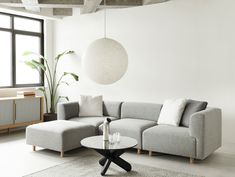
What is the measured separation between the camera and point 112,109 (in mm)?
5762

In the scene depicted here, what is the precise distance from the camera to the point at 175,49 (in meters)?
5.72

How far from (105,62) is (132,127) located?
1.36 meters

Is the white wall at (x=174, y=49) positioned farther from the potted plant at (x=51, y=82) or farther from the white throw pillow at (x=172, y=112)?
the white throw pillow at (x=172, y=112)

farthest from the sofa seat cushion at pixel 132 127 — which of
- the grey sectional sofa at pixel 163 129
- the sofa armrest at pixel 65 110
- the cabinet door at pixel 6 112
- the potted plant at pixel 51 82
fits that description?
the cabinet door at pixel 6 112

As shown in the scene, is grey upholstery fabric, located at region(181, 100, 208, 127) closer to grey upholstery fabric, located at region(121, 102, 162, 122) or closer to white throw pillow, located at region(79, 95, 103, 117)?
grey upholstery fabric, located at region(121, 102, 162, 122)

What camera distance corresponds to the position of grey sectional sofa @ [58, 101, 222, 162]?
4156 millimetres

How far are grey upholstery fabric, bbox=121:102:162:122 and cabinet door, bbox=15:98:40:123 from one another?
1983 millimetres

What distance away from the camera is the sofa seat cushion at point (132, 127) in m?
4.65

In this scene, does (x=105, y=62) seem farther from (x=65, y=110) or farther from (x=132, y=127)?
(x=65, y=110)

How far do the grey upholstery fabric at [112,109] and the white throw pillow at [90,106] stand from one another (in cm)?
11

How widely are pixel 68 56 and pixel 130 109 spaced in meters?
2.39

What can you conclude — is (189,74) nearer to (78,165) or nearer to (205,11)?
(205,11)

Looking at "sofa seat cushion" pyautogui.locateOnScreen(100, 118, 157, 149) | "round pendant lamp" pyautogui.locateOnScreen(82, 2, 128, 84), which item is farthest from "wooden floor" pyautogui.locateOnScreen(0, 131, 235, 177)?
"round pendant lamp" pyautogui.locateOnScreen(82, 2, 128, 84)

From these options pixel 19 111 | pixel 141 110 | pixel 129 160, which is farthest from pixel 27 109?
pixel 129 160
